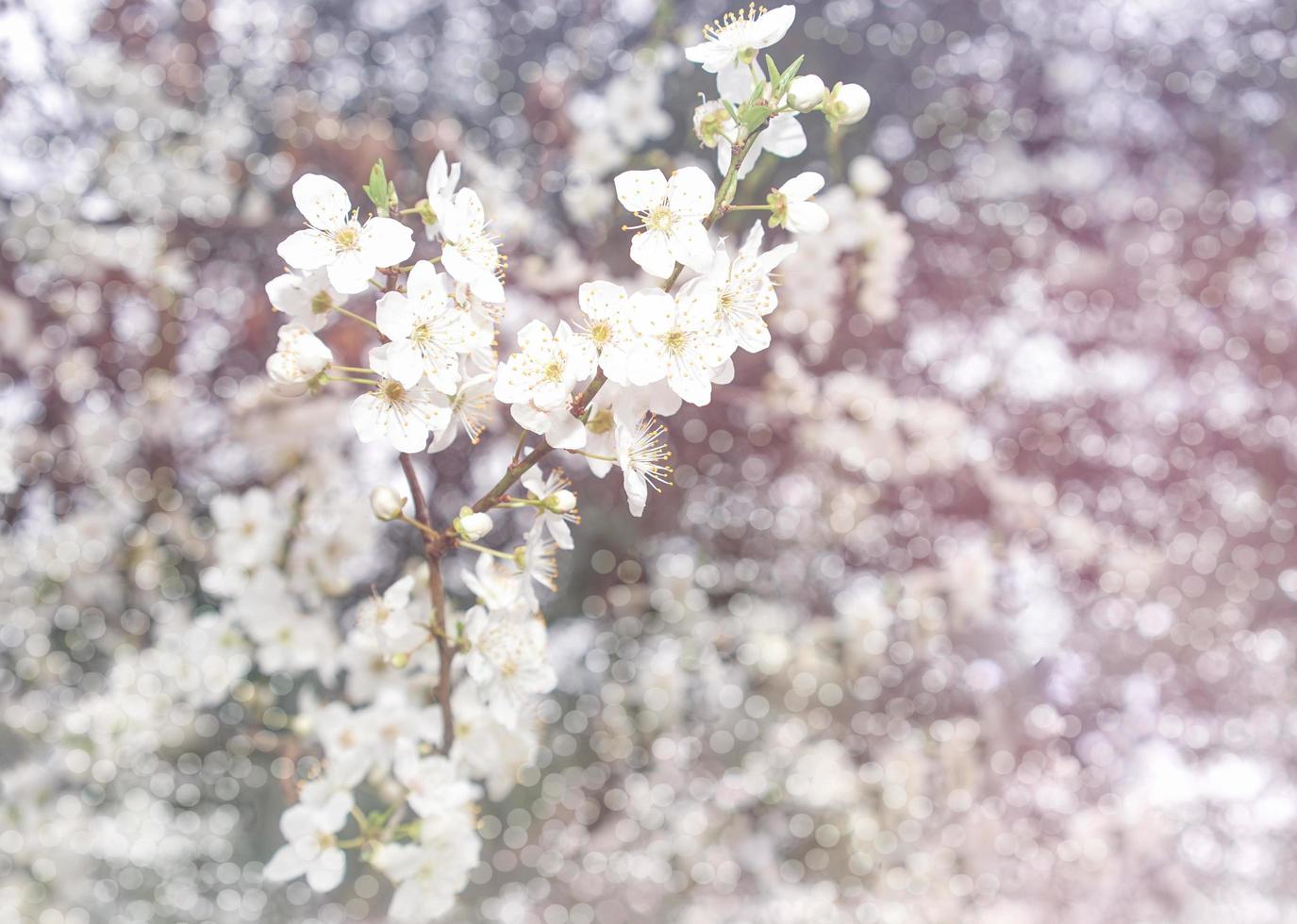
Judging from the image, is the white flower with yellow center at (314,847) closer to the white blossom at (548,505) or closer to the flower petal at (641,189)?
the white blossom at (548,505)

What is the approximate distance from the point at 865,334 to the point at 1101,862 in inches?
54.0

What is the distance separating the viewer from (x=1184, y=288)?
1.65 meters

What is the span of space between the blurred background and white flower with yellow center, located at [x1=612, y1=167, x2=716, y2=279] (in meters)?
0.56

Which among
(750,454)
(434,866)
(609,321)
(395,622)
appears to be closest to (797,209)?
(609,321)

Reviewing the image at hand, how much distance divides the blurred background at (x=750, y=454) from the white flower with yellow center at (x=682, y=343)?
0.55 m

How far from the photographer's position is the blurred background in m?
1.23

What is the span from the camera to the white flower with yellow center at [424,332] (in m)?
0.48

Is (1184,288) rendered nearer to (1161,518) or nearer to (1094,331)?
(1094,331)

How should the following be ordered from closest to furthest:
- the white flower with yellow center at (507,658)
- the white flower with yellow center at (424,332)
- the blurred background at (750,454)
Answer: the white flower with yellow center at (424,332)
the white flower with yellow center at (507,658)
the blurred background at (750,454)

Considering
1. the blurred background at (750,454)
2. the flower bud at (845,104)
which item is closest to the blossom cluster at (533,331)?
the flower bud at (845,104)

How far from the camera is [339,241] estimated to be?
52 cm

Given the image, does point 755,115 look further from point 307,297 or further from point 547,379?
point 307,297

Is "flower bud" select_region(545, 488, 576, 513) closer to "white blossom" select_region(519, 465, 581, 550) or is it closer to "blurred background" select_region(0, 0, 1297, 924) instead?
"white blossom" select_region(519, 465, 581, 550)

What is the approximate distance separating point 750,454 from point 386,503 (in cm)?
92
